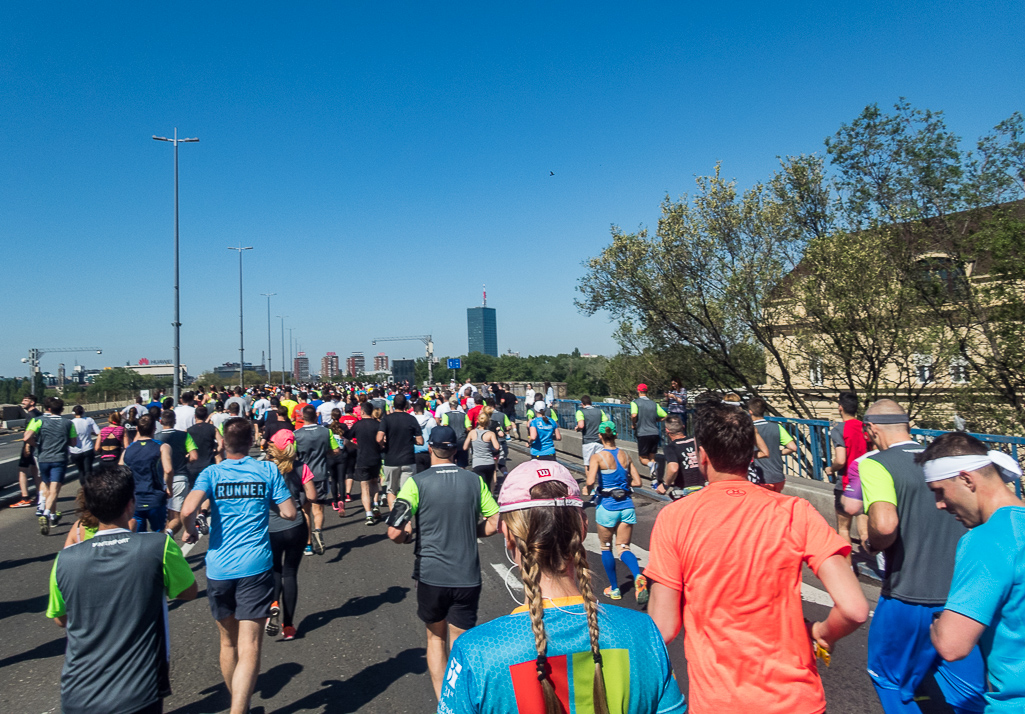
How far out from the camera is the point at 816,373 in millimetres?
20312

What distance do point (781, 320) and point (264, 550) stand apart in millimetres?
19256

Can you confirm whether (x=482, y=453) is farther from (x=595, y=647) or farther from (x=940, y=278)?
(x=940, y=278)

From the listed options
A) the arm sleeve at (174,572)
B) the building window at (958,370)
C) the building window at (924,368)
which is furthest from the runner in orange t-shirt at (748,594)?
the building window at (924,368)

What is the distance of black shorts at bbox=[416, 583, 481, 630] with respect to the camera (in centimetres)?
410

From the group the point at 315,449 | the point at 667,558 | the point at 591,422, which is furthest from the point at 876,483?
the point at 591,422

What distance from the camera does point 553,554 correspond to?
2.03 metres

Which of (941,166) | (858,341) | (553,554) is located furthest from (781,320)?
(553,554)

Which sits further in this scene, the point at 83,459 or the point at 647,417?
the point at 647,417

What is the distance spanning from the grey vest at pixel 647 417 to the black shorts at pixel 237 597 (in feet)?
31.4

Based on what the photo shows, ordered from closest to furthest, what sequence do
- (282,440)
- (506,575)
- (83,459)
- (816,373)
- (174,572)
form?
(174,572) → (282,440) → (506,575) → (83,459) → (816,373)

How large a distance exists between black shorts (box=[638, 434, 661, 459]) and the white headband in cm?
1049

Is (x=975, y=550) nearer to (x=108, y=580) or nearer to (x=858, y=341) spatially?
(x=108, y=580)

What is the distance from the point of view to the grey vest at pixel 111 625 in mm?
2877

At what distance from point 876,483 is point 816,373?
61.4 ft
